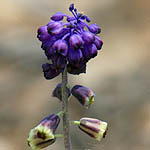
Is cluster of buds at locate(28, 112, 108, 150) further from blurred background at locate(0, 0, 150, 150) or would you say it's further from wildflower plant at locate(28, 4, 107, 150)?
blurred background at locate(0, 0, 150, 150)

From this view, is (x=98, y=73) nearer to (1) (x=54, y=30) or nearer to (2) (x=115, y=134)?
(2) (x=115, y=134)

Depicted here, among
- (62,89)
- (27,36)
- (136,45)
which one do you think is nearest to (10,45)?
(27,36)

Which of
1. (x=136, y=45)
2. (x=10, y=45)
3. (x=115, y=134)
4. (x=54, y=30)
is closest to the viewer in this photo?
(x=54, y=30)

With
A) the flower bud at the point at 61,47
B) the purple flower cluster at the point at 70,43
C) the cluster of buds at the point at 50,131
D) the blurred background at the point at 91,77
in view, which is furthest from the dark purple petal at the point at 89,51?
the blurred background at the point at 91,77

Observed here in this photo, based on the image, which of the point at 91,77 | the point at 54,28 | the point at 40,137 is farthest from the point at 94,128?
the point at 91,77

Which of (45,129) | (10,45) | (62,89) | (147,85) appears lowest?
(45,129)

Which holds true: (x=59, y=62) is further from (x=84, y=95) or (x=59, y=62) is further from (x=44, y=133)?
(x=44, y=133)

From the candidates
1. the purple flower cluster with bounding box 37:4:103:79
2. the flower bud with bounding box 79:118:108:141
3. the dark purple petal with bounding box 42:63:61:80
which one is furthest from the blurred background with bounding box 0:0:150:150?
the purple flower cluster with bounding box 37:4:103:79
